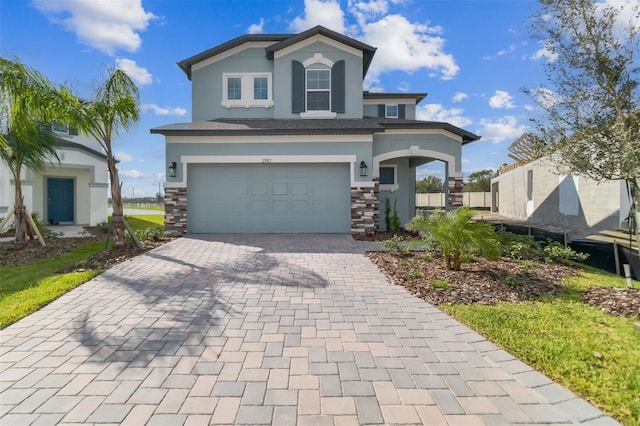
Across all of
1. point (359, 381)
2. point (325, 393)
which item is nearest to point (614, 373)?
point (359, 381)

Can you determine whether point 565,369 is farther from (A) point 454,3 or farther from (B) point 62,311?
(A) point 454,3

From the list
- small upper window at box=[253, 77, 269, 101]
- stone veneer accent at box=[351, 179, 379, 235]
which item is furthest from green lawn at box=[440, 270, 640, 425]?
small upper window at box=[253, 77, 269, 101]

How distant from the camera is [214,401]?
266 centimetres

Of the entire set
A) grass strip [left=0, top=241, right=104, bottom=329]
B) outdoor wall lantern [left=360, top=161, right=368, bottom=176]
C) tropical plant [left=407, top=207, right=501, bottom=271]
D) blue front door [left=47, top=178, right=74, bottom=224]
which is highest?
outdoor wall lantern [left=360, top=161, right=368, bottom=176]

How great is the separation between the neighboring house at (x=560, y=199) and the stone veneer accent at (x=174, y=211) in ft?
36.8

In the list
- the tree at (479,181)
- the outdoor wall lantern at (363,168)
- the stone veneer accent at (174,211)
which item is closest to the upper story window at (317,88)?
the outdoor wall lantern at (363,168)

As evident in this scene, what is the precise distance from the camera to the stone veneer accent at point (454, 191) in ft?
42.5

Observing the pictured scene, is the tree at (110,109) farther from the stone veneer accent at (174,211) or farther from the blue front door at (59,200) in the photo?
the blue front door at (59,200)

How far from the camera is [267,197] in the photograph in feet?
40.2

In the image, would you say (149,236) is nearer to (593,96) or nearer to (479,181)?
(593,96)

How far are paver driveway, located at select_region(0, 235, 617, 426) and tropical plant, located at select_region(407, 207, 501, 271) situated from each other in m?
1.66

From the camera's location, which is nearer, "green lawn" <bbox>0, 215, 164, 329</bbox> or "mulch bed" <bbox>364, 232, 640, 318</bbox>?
"green lawn" <bbox>0, 215, 164, 329</bbox>

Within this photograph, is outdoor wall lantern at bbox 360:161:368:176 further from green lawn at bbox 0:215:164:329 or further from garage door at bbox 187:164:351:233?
green lawn at bbox 0:215:164:329

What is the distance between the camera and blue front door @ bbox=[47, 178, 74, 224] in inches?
640
